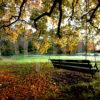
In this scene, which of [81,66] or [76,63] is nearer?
[81,66]

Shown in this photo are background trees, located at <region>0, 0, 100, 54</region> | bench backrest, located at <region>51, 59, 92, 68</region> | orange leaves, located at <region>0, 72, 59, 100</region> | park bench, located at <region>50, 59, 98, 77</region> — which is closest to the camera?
orange leaves, located at <region>0, 72, 59, 100</region>

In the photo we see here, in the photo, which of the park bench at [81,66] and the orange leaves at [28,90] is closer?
the orange leaves at [28,90]

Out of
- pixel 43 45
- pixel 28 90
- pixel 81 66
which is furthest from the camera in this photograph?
pixel 43 45

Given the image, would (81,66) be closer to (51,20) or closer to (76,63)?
(76,63)

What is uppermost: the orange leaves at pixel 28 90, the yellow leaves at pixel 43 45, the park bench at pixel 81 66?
the yellow leaves at pixel 43 45

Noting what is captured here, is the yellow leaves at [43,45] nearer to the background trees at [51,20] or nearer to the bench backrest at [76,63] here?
the background trees at [51,20]

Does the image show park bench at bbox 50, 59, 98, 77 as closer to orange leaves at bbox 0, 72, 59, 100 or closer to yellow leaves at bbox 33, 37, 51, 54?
orange leaves at bbox 0, 72, 59, 100

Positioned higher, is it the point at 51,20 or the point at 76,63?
the point at 51,20

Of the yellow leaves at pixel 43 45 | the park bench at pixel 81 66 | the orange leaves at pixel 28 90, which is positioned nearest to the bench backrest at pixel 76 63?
the park bench at pixel 81 66

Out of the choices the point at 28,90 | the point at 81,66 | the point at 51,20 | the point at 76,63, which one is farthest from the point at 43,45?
the point at 28,90

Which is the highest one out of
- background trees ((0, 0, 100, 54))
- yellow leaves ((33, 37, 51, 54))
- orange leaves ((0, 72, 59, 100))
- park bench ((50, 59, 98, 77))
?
background trees ((0, 0, 100, 54))

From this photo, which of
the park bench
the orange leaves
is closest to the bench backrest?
the park bench

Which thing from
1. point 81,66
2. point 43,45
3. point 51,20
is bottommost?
point 81,66

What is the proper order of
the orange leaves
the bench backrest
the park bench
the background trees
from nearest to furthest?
1. the orange leaves
2. the park bench
3. the bench backrest
4. the background trees
